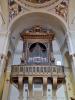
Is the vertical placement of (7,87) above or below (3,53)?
below

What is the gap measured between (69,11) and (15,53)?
4.56 meters

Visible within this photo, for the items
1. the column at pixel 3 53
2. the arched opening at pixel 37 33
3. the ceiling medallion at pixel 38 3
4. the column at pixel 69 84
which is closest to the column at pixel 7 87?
the column at pixel 3 53

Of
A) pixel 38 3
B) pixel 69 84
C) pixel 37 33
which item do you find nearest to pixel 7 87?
pixel 69 84

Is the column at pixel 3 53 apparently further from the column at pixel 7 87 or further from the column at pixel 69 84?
the column at pixel 69 84

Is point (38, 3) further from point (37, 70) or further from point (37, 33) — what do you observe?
point (37, 70)

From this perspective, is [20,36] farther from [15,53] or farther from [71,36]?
[71,36]

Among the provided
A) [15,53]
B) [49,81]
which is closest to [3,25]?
[15,53]

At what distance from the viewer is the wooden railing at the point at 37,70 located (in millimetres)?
9953

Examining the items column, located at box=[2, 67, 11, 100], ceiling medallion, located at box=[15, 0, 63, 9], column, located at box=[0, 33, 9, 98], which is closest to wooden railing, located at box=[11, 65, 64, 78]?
column, located at box=[2, 67, 11, 100]

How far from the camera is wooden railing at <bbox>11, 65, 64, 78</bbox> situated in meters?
9.95

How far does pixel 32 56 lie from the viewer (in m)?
10.9

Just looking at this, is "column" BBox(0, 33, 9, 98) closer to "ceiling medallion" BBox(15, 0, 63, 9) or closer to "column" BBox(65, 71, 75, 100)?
"ceiling medallion" BBox(15, 0, 63, 9)

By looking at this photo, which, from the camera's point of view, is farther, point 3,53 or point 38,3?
point 38,3

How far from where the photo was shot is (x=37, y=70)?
33.1ft
